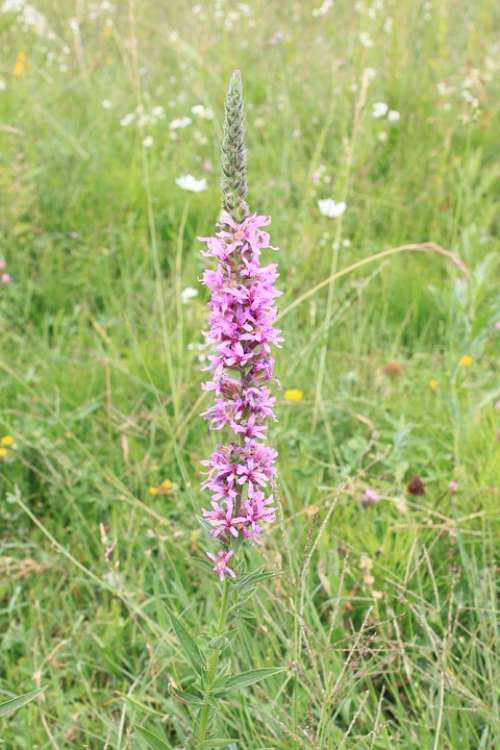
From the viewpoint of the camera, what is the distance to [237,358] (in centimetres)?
127

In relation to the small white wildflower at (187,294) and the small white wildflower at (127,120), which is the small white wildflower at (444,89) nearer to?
the small white wildflower at (127,120)

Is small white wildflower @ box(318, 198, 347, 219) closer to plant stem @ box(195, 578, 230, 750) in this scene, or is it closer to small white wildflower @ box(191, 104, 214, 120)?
small white wildflower @ box(191, 104, 214, 120)

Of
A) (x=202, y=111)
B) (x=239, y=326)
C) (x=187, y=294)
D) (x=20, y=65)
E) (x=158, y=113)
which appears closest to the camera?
(x=239, y=326)

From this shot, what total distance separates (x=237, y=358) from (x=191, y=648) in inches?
22.2

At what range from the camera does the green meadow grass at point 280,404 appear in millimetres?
1840

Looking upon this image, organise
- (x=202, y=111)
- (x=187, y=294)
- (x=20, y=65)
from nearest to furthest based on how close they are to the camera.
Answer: (x=187, y=294) < (x=202, y=111) < (x=20, y=65)

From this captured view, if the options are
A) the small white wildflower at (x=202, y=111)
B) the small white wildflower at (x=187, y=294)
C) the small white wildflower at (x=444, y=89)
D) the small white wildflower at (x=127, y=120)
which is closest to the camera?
the small white wildflower at (x=187, y=294)

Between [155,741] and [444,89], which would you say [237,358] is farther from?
[444,89]

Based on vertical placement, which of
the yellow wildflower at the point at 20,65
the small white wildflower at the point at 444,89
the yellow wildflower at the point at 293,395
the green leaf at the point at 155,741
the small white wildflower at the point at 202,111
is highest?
the small white wildflower at the point at 444,89

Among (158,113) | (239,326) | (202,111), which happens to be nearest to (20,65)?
(158,113)

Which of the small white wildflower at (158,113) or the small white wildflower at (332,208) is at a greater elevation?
the small white wildflower at (158,113)

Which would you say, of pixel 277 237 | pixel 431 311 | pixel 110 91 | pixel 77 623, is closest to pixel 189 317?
pixel 277 237

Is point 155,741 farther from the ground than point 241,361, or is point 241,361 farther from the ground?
point 241,361

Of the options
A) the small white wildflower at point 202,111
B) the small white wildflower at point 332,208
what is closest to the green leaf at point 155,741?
the small white wildflower at point 332,208
